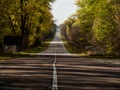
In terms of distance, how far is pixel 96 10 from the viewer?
224 feet

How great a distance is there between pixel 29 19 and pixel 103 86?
6293 cm

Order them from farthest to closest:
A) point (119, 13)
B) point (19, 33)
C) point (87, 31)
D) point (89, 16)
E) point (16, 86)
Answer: point (87, 31) < point (19, 33) < point (89, 16) < point (119, 13) < point (16, 86)

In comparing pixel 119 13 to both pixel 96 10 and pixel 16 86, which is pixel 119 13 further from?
pixel 16 86

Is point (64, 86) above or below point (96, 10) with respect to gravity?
below

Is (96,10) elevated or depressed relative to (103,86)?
elevated

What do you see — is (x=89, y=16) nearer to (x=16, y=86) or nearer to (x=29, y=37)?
(x=29, y=37)

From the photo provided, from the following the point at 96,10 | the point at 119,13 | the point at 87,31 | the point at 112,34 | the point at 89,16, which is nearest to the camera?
the point at 119,13

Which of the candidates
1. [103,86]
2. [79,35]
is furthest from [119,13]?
[79,35]

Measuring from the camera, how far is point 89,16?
7894cm

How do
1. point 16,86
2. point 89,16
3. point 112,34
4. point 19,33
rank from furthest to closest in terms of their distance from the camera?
point 19,33 → point 89,16 → point 112,34 → point 16,86

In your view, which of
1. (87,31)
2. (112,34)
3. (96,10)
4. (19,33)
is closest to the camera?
(112,34)

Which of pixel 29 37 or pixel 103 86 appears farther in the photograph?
pixel 29 37

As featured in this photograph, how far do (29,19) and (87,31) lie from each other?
17132 millimetres

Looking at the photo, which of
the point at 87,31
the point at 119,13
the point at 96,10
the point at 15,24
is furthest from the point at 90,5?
the point at 87,31
